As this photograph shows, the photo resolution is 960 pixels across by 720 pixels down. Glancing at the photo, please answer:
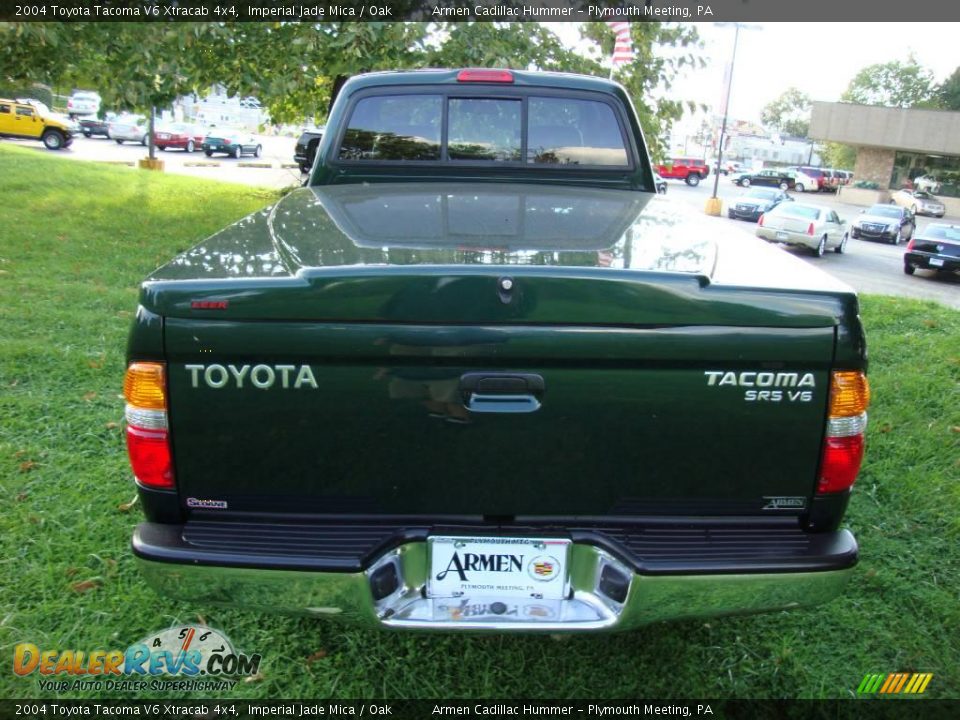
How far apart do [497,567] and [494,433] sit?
39 centimetres

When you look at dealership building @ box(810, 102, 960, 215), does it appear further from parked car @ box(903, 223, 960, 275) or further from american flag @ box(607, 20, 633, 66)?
american flag @ box(607, 20, 633, 66)

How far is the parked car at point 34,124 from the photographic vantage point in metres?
32.6

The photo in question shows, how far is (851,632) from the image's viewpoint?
9.74 ft

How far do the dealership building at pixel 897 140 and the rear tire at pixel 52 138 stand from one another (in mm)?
43406

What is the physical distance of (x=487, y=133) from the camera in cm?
394

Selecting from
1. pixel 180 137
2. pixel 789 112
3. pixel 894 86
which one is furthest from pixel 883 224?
pixel 789 112

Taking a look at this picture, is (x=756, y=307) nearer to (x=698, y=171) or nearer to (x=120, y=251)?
(x=120, y=251)

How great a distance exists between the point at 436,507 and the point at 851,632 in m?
1.92

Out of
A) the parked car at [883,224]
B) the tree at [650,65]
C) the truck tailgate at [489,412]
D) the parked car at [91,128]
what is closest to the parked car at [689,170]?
the parked car at [883,224]

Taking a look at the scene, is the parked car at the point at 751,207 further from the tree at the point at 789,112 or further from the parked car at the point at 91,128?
the tree at the point at 789,112

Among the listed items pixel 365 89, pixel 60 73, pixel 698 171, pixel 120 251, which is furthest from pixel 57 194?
pixel 698 171

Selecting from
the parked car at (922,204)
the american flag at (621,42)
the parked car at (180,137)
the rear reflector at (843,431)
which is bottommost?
the parked car at (922,204)

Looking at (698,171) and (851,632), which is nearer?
(851,632)

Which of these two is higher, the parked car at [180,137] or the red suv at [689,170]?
the parked car at [180,137]
